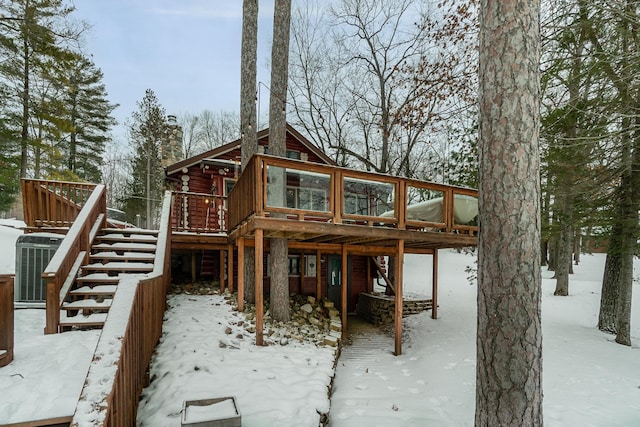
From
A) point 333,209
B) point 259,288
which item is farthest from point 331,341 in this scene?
point 333,209

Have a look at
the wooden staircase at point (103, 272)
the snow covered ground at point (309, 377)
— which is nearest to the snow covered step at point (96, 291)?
the wooden staircase at point (103, 272)

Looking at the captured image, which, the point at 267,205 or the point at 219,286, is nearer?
the point at 267,205

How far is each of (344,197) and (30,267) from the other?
5.40 metres

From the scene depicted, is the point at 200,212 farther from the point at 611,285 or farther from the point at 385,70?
the point at 611,285

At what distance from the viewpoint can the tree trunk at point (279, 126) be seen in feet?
21.4

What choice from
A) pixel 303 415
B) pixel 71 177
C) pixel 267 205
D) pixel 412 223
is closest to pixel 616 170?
pixel 412 223

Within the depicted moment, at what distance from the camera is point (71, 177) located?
47.6 feet

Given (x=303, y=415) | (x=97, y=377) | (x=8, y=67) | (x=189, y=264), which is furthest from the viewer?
(x=8, y=67)

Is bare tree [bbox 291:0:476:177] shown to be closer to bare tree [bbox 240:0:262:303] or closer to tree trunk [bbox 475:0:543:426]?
bare tree [bbox 240:0:262:303]

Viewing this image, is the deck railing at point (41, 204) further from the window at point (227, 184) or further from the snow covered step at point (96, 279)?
the window at point (227, 184)

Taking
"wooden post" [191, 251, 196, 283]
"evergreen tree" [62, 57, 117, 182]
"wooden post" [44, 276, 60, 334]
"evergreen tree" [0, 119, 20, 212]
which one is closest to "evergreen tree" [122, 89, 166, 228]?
"evergreen tree" [62, 57, 117, 182]

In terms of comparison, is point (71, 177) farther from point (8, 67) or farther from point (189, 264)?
point (189, 264)

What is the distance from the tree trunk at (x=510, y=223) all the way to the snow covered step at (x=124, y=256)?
558 centimetres

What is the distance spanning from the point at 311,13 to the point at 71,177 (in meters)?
12.8
